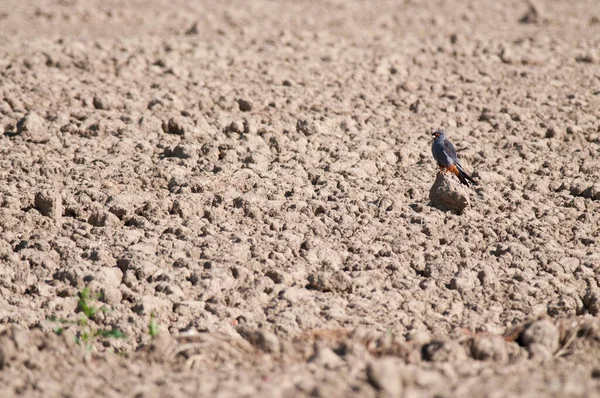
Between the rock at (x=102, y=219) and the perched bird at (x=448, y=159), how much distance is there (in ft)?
7.61

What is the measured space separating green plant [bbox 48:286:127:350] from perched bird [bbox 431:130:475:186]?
2.67 metres

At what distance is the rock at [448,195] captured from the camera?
18.6 feet

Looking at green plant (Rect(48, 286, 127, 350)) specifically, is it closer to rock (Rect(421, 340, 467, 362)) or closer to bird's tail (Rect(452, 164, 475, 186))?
rock (Rect(421, 340, 467, 362))

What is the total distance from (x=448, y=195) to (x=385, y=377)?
2.44m

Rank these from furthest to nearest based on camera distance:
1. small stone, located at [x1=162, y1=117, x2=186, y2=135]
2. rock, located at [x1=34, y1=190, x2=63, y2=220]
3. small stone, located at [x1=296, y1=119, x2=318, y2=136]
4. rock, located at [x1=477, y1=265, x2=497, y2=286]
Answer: small stone, located at [x1=296, y1=119, x2=318, y2=136]
small stone, located at [x1=162, y1=117, x2=186, y2=135]
rock, located at [x1=34, y1=190, x2=63, y2=220]
rock, located at [x1=477, y1=265, x2=497, y2=286]

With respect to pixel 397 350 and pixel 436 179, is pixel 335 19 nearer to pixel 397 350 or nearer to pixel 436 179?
pixel 436 179

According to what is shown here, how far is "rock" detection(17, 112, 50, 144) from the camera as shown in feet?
20.8

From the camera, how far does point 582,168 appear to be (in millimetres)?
6457

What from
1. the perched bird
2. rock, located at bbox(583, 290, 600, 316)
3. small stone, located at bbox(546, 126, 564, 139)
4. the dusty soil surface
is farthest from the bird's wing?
rock, located at bbox(583, 290, 600, 316)

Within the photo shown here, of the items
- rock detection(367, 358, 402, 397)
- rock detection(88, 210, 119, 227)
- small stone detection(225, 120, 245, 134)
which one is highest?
small stone detection(225, 120, 245, 134)

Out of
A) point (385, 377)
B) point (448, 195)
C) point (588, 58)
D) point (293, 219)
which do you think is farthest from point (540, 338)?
point (588, 58)

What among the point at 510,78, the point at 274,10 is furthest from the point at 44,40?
the point at 510,78

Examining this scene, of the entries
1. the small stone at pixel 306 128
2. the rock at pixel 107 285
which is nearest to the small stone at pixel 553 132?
the small stone at pixel 306 128

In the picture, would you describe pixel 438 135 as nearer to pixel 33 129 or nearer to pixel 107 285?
pixel 107 285
